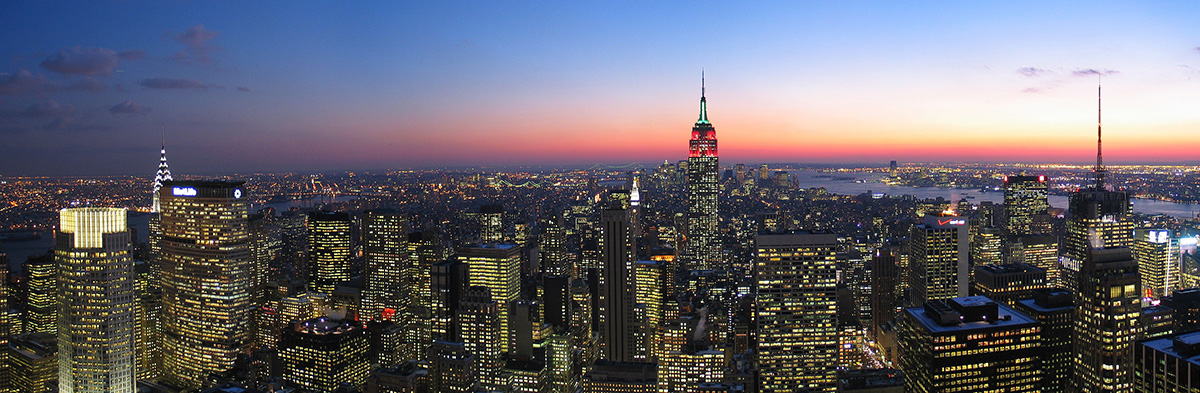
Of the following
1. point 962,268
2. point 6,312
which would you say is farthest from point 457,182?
point 962,268

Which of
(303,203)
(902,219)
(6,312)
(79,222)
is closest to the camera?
(79,222)

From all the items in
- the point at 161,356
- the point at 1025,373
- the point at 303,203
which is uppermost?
the point at 303,203

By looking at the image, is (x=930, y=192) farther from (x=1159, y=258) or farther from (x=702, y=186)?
(x=1159, y=258)

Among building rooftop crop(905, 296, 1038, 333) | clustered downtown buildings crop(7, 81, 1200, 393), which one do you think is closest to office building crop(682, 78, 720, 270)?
clustered downtown buildings crop(7, 81, 1200, 393)

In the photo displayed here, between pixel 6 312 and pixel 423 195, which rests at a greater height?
pixel 423 195

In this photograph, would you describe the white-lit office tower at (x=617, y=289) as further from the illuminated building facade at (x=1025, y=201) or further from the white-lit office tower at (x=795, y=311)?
the illuminated building facade at (x=1025, y=201)

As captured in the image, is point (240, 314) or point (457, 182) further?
point (457, 182)

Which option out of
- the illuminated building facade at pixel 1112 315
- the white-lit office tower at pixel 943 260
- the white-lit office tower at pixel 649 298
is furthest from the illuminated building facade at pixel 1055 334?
the white-lit office tower at pixel 649 298

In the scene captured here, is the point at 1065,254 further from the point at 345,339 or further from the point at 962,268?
the point at 345,339

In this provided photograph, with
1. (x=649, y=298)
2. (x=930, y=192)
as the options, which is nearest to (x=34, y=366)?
(x=649, y=298)
